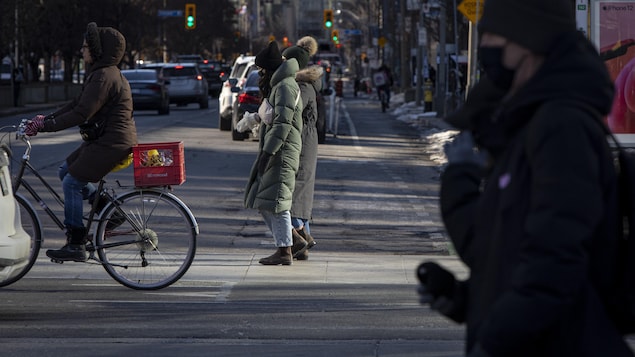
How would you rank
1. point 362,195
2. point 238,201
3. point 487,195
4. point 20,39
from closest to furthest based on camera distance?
point 487,195 → point 238,201 → point 362,195 → point 20,39

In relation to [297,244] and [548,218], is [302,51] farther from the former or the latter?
[548,218]

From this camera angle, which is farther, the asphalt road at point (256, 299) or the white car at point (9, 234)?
the white car at point (9, 234)

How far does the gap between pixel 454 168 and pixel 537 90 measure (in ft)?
1.12

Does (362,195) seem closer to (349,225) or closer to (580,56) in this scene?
(349,225)

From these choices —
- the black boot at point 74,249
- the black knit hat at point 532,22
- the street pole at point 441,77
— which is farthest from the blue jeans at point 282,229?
the street pole at point 441,77

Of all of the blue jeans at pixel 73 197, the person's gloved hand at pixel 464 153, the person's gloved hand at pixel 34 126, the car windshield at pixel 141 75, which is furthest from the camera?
the car windshield at pixel 141 75

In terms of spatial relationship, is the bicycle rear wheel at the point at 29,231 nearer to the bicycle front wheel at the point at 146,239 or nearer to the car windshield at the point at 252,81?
the bicycle front wheel at the point at 146,239

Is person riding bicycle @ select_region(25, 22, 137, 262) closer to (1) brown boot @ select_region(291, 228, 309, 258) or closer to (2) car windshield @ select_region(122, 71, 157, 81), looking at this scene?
(1) brown boot @ select_region(291, 228, 309, 258)

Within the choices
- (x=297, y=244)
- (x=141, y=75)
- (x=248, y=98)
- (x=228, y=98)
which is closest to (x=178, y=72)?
(x=141, y=75)

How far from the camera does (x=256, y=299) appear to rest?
8.85 metres

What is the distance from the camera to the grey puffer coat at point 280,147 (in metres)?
10.1

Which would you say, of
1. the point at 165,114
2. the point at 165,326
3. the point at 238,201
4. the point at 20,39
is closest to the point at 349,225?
the point at 238,201

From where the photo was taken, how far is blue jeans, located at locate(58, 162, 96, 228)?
890cm

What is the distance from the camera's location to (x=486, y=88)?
3445 mm
